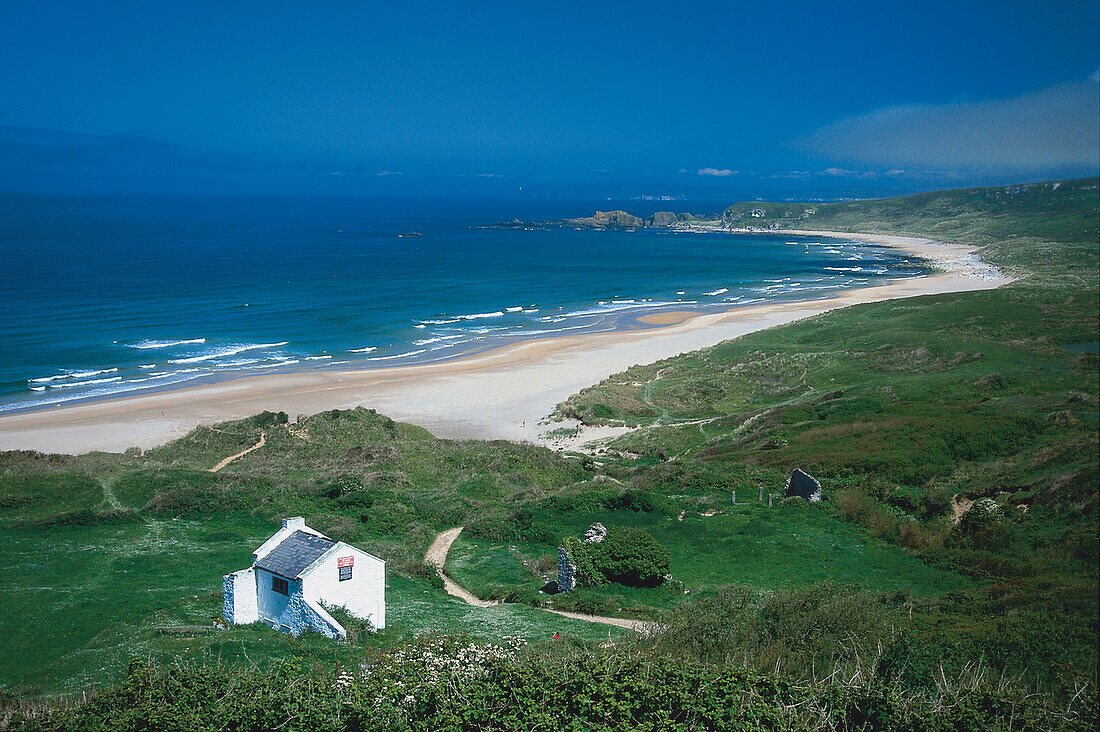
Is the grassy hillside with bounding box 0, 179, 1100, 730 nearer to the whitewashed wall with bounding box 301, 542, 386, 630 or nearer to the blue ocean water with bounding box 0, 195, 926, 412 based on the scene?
the whitewashed wall with bounding box 301, 542, 386, 630

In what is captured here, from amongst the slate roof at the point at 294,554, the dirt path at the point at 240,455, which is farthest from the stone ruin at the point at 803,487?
the dirt path at the point at 240,455

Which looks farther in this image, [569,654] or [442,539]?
[442,539]

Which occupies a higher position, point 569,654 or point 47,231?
point 47,231

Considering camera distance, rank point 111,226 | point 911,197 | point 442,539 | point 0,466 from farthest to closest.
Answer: point 911,197, point 111,226, point 0,466, point 442,539

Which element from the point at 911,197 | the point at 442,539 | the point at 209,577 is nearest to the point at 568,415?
the point at 442,539

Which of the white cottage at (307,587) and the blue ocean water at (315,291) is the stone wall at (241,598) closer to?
the white cottage at (307,587)

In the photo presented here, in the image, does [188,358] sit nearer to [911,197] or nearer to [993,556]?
[993,556]
